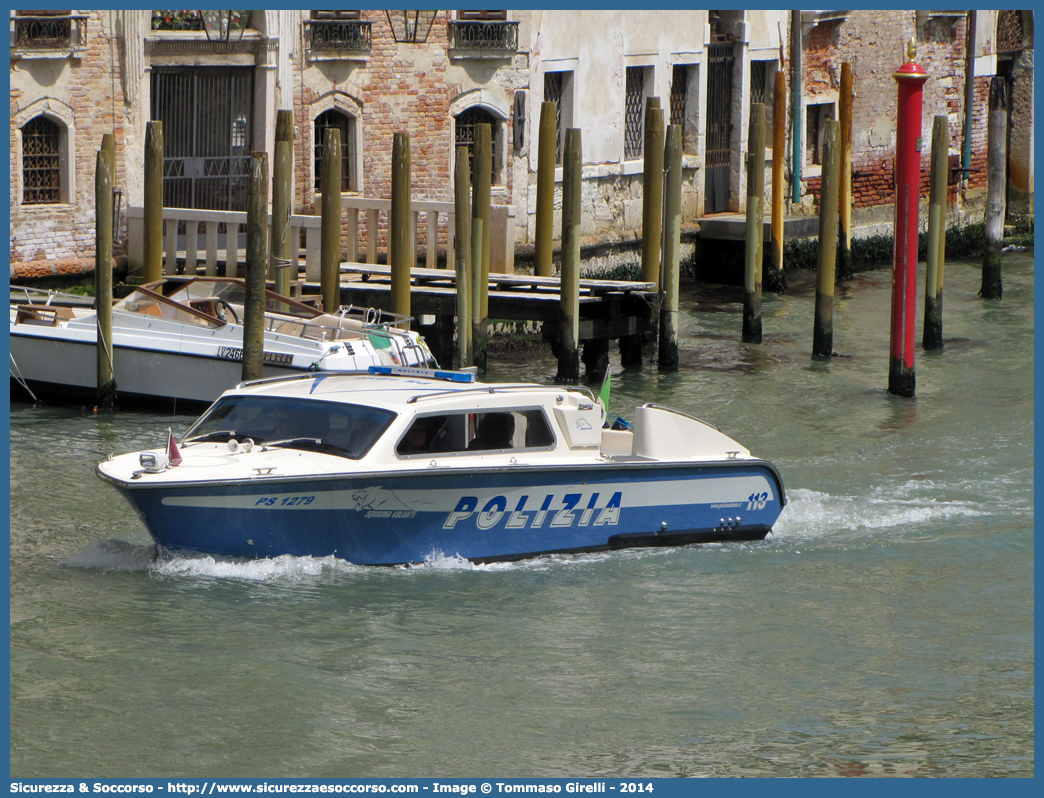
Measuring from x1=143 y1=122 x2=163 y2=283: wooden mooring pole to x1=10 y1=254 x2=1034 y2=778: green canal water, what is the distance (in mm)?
3497

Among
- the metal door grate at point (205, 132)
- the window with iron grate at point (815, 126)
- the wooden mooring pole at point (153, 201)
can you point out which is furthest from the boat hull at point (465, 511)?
the window with iron grate at point (815, 126)

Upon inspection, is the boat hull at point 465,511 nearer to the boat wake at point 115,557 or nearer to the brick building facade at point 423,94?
the boat wake at point 115,557

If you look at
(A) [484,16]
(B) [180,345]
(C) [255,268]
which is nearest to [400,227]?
(B) [180,345]

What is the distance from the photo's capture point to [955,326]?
2044cm

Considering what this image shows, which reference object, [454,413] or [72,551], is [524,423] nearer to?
[454,413]

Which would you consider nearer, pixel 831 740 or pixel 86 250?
pixel 831 740

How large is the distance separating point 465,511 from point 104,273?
19.3ft

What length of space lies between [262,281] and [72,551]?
360cm

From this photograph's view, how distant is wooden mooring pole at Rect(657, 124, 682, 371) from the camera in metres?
17.0

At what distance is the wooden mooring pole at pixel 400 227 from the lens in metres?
15.4

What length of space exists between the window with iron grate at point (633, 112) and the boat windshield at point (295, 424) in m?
13.6

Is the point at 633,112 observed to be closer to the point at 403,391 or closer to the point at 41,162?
the point at 41,162

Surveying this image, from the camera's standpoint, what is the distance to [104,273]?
47.2 feet
